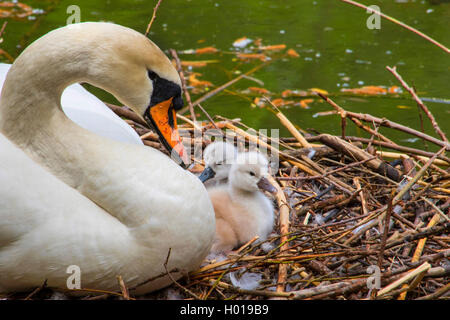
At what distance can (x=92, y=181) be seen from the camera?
219 cm

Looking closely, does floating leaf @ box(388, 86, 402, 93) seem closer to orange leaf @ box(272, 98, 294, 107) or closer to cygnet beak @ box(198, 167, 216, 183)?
orange leaf @ box(272, 98, 294, 107)

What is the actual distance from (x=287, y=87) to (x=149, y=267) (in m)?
4.01

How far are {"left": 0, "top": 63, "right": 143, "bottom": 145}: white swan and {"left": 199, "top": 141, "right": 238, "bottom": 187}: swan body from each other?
556 millimetres

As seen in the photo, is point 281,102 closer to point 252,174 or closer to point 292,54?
point 292,54

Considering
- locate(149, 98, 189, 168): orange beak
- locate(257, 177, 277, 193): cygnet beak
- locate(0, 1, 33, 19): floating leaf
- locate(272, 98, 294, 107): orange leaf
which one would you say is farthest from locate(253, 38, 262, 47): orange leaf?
locate(149, 98, 189, 168): orange beak

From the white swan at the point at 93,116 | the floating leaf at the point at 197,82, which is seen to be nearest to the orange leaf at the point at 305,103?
the floating leaf at the point at 197,82

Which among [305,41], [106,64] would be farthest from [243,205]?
[305,41]

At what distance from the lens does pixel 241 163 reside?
3.06 metres

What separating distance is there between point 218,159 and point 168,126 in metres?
0.99

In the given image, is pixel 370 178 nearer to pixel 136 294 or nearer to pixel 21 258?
pixel 136 294

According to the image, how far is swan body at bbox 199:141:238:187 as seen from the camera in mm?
3229

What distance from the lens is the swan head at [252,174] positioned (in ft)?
9.88

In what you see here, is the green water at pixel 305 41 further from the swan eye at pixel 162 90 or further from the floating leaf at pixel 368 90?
the swan eye at pixel 162 90
